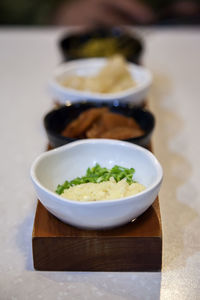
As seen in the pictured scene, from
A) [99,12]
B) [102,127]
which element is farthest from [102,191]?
[99,12]

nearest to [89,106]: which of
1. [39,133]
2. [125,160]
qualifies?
[39,133]

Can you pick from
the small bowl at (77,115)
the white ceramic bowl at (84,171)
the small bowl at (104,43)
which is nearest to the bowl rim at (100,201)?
the white ceramic bowl at (84,171)

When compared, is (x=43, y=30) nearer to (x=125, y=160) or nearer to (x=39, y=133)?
(x=39, y=133)

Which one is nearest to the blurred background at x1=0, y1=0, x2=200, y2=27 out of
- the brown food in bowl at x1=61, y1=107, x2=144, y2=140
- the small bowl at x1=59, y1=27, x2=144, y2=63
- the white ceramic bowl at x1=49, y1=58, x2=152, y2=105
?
the small bowl at x1=59, y1=27, x2=144, y2=63

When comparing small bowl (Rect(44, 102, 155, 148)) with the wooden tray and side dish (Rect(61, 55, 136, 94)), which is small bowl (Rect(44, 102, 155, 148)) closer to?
side dish (Rect(61, 55, 136, 94))

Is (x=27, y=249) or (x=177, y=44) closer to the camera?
(x=27, y=249)

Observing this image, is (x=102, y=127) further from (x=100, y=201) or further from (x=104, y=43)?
(x=104, y=43)
